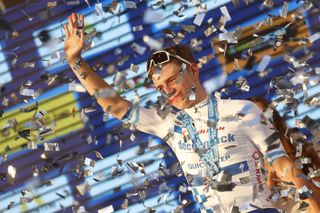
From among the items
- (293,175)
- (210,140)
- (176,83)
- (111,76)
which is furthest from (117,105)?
(111,76)

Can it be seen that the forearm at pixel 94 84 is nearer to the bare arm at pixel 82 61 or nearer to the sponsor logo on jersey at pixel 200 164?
the bare arm at pixel 82 61

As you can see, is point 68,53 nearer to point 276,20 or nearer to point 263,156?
point 263,156

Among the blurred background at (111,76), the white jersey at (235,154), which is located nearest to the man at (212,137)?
the white jersey at (235,154)

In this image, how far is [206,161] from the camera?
398cm

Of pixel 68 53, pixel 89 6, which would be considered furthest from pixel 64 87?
pixel 68 53

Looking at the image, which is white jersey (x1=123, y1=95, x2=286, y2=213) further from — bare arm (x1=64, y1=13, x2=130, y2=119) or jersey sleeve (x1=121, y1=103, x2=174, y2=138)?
bare arm (x1=64, y1=13, x2=130, y2=119)

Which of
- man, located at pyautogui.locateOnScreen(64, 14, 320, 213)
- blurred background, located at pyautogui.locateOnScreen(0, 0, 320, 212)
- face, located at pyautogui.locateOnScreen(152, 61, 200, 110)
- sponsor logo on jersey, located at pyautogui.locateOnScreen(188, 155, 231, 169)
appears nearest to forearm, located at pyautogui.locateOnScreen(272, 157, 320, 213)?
man, located at pyautogui.locateOnScreen(64, 14, 320, 213)

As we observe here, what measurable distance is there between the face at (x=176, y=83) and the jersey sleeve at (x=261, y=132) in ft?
1.17

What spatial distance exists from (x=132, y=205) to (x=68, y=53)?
286 cm

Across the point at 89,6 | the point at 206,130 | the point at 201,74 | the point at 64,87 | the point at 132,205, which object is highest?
the point at 89,6

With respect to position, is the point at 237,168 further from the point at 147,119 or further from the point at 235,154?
the point at 147,119

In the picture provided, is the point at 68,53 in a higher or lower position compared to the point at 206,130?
higher

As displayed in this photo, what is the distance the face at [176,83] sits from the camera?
385cm

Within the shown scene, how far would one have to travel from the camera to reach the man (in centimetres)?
387
